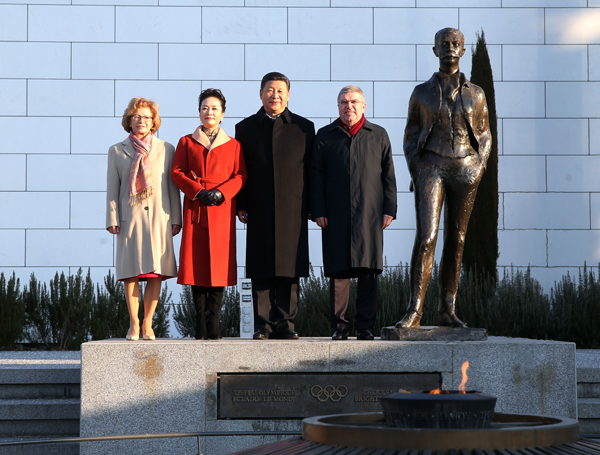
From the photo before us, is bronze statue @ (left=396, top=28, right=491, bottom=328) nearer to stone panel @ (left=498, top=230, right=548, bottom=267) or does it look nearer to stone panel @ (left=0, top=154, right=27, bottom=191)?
stone panel @ (left=498, top=230, right=548, bottom=267)

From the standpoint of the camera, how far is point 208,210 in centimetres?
506

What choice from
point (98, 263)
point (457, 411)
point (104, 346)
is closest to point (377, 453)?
point (457, 411)

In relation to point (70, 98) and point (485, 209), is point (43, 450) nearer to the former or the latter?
point (70, 98)

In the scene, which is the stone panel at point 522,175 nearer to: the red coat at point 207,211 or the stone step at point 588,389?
the stone step at point 588,389

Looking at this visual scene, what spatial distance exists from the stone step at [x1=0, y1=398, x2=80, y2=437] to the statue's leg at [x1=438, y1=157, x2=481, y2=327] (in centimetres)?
260

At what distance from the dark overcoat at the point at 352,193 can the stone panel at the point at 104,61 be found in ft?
16.0

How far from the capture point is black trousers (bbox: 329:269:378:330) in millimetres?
5164

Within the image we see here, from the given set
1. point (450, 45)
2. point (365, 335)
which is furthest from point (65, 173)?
point (450, 45)

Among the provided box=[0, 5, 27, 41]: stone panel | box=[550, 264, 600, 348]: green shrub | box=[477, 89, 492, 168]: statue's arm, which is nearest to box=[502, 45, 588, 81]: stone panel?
box=[550, 264, 600, 348]: green shrub

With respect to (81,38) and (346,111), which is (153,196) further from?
(81,38)

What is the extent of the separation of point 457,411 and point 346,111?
3860 millimetres

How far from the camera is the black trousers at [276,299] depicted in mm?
5195

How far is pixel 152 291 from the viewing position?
514 cm

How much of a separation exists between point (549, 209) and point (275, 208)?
547 centimetres
